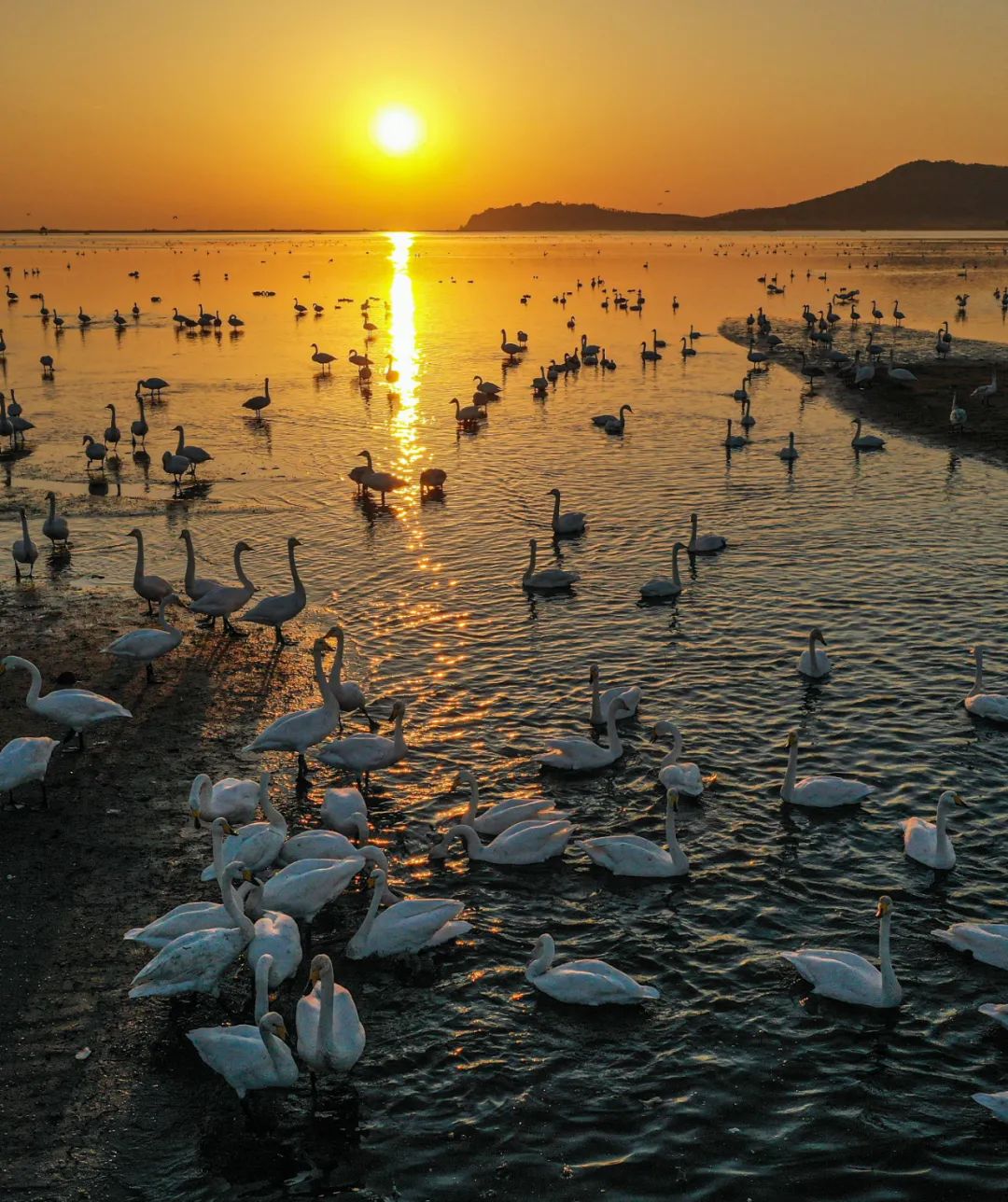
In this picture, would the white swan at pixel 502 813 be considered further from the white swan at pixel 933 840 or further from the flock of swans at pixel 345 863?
the white swan at pixel 933 840

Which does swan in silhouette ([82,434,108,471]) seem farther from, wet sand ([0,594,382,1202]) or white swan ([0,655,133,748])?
white swan ([0,655,133,748])

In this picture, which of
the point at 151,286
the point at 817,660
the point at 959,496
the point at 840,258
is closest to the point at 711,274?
the point at 840,258

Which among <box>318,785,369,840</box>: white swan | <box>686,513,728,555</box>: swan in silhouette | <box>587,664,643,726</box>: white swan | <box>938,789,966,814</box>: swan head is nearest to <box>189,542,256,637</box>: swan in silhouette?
<box>587,664,643,726</box>: white swan

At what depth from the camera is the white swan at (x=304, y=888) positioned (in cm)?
1072

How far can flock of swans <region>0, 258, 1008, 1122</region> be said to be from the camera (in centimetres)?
906

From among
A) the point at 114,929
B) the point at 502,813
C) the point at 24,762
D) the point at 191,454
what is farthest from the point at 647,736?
the point at 191,454

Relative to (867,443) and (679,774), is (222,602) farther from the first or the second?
(867,443)

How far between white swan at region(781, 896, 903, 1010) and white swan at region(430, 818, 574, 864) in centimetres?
312

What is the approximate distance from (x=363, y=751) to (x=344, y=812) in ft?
4.31

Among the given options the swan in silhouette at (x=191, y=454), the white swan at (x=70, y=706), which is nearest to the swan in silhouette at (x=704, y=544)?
the white swan at (x=70, y=706)


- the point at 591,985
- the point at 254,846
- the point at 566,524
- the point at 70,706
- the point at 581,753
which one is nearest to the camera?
the point at 591,985

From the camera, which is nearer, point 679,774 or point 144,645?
point 679,774

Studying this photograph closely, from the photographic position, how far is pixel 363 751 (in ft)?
45.4

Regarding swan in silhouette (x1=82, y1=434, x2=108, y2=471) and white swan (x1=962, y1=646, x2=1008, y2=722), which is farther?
swan in silhouette (x1=82, y1=434, x2=108, y2=471)
